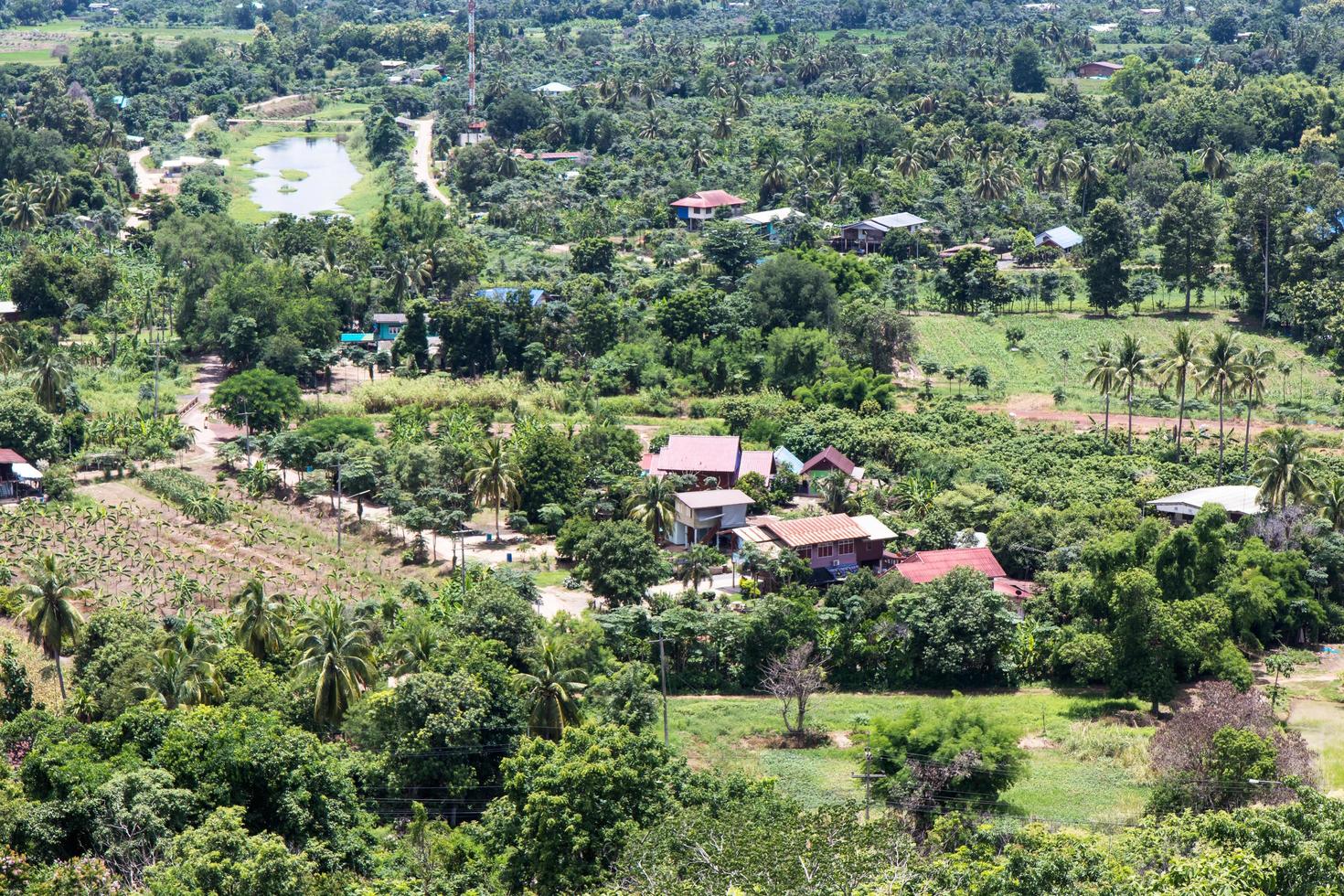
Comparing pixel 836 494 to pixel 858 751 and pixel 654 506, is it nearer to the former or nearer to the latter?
pixel 654 506

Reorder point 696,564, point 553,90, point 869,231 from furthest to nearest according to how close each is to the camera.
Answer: point 553,90 → point 869,231 → point 696,564

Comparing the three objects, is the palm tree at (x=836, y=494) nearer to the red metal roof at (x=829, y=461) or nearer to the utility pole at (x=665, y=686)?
the red metal roof at (x=829, y=461)

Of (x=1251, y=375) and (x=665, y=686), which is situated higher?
(x=1251, y=375)

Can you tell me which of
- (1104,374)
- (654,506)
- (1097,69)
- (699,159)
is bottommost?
(654,506)

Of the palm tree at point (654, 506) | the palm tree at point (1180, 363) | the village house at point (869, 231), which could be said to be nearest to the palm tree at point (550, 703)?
the palm tree at point (654, 506)

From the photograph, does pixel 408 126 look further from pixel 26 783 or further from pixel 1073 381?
pixel 26 783

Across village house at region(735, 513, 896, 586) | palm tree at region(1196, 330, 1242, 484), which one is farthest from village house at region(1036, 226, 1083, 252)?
village house at region(735, 513, 896, 586)

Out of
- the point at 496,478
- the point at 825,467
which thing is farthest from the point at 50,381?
the point at 825,467

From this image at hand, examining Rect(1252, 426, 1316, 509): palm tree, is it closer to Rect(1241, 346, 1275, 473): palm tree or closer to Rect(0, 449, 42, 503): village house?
Rect(1241, 346, 1275, 473): palm tree
